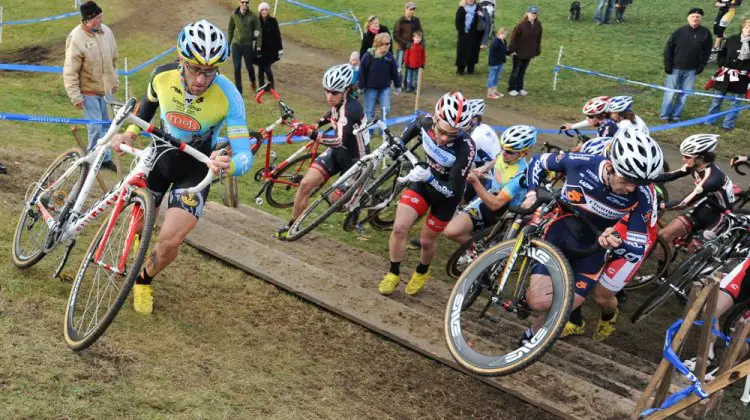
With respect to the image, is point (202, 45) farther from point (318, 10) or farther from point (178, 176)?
point (318, 10)

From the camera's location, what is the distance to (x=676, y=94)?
706 inches

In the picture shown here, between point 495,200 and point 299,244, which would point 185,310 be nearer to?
point 299,244

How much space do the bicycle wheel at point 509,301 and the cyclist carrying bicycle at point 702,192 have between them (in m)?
3.97

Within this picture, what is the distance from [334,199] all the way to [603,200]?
3785 mm

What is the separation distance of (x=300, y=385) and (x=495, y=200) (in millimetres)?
3376

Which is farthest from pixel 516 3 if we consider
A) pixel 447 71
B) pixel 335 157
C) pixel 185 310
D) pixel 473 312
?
pixel 185 310

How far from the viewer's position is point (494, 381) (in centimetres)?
614

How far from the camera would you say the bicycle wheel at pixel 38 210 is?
259 inches

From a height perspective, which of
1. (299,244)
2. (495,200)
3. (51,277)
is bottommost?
(299,244)

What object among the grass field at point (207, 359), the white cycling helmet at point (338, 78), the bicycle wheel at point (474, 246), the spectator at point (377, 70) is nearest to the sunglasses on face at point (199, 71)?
the grass field at point (207, 359)

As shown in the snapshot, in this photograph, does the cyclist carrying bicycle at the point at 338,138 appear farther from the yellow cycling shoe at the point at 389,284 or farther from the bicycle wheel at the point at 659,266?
the bicycle wheel at the point at 659,266

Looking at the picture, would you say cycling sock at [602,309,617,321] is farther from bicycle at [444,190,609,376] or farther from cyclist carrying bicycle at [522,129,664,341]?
bicycle at [444,190,609,376]

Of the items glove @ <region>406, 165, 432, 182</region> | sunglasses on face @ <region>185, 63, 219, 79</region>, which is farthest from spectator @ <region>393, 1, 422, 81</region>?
sunglasses on face @ <region>185, 63, 219, 79</region>

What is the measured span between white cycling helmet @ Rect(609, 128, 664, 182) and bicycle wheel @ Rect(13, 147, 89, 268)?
200 inches
